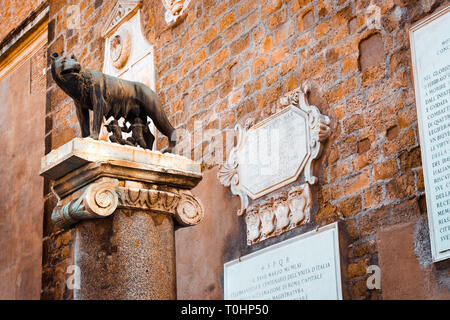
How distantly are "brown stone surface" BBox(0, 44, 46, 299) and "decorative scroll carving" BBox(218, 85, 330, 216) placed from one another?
12.7 ft

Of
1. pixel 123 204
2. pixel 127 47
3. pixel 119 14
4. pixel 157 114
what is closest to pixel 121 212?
pixel 123 204

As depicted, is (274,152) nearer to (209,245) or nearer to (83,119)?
(209,245)

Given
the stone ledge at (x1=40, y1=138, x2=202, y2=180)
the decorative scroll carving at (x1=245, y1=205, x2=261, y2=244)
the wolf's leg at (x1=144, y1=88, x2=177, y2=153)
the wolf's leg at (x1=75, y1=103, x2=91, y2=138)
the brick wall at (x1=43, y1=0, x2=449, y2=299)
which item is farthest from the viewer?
the decorative scroll carving at (x1=245, y1=205, x2=261, y2=244)

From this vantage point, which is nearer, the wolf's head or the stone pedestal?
the stone pedestal

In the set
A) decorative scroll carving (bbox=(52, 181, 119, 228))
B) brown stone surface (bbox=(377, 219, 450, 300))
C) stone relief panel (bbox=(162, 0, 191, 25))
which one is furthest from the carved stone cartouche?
stone relief panel (bbox=(162, 0, 191, 25))

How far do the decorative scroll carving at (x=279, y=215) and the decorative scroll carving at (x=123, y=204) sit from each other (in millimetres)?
1486

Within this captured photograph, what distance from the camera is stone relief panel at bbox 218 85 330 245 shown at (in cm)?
604

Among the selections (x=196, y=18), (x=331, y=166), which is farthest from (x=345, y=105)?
(x=196, y=18)

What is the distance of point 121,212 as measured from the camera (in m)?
4.40

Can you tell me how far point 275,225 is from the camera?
6.21 meters

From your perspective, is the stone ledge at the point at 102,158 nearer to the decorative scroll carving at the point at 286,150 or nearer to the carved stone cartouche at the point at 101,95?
the carved stone cartouche at the point at 101,95

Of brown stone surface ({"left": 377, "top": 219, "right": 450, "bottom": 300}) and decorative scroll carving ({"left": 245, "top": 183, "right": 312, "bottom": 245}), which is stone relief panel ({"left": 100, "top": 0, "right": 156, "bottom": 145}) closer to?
decorative scroll carving ({"left": 245, "top": 183, "right": 312, "bottom": 245})

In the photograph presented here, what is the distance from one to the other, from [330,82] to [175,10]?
2376 mm

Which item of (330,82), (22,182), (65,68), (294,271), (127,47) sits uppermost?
(127,47)
